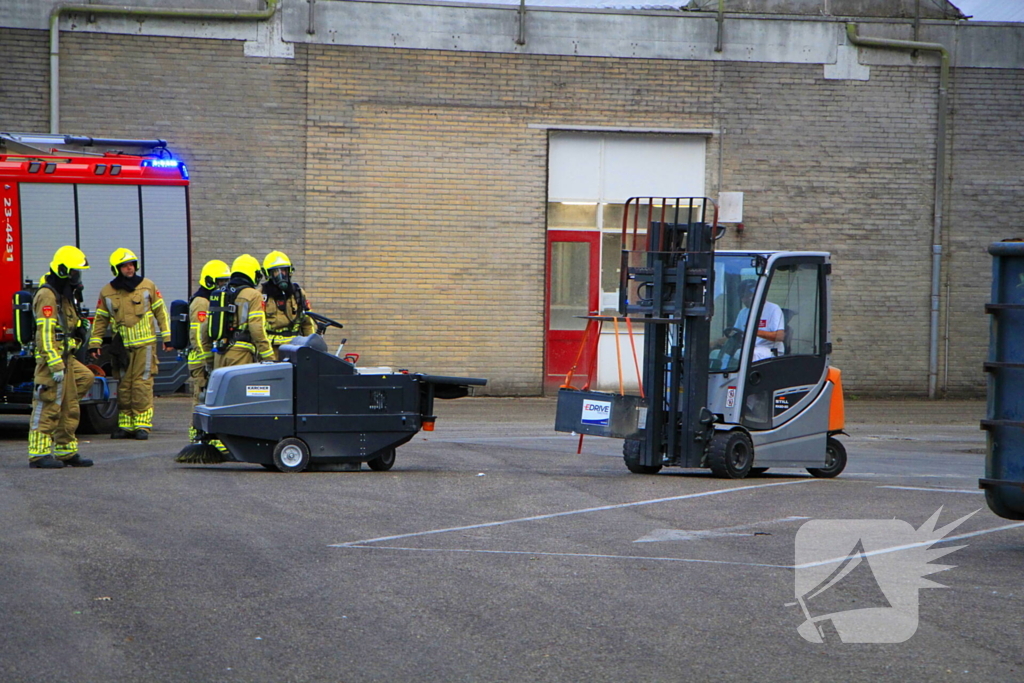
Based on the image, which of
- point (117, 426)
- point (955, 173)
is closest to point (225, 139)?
point (117, 426)

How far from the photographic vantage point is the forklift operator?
34.9 feet

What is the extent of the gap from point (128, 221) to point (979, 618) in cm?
1147

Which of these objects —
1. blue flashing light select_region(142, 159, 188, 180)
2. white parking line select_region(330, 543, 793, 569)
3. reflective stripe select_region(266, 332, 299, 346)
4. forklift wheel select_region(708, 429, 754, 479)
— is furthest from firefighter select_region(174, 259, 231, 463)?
white parking line select_region(330, 543, 793, 569)

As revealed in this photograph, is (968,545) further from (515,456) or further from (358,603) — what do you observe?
(515,456)

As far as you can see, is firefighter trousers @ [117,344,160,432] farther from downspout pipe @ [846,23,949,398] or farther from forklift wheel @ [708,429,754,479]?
downspout pipe @ [846,23,949,398]

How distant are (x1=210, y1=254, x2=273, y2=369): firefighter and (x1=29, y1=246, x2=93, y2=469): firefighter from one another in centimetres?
131

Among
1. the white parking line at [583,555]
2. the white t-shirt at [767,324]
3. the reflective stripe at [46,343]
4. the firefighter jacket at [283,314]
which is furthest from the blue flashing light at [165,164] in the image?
the white parking line at [583,555]

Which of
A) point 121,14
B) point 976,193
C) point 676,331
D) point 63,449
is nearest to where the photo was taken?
point 676,331

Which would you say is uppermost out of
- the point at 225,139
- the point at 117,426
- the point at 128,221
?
the point at 225,139

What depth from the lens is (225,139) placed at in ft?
63.0

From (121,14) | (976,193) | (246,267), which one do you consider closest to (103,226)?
(246,267)

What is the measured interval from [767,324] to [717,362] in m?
0.54

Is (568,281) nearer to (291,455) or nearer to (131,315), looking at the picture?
(131,315)

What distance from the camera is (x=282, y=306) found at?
11859mm
